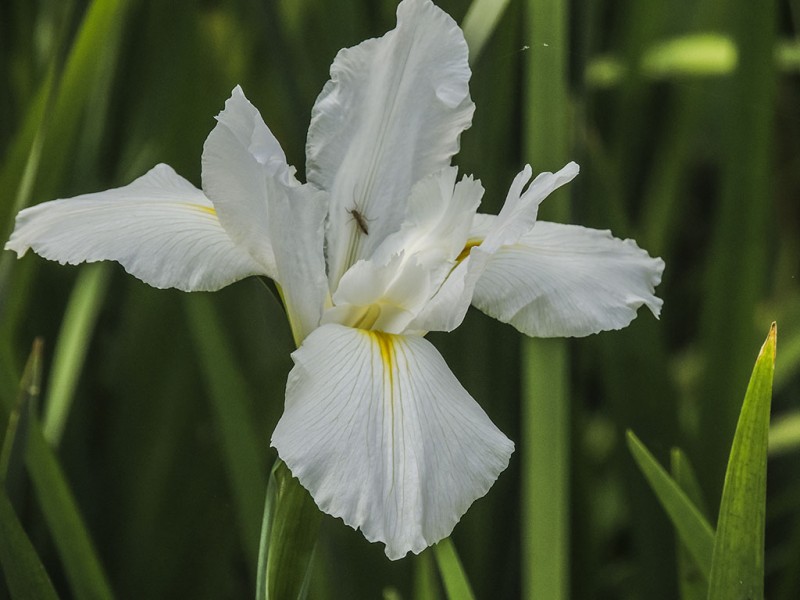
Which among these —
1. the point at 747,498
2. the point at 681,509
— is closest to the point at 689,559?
the point at 681,509

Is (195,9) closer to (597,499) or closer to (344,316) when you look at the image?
(344,316)

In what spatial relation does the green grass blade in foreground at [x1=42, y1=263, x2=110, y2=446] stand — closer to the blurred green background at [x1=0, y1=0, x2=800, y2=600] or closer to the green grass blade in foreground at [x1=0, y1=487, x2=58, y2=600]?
the blurred green background at [x1=0, y1=0, x2=800, y2=600]

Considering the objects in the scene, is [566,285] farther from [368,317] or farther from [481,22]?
[481,22]

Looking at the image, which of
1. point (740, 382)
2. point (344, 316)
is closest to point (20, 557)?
point (344, 316)

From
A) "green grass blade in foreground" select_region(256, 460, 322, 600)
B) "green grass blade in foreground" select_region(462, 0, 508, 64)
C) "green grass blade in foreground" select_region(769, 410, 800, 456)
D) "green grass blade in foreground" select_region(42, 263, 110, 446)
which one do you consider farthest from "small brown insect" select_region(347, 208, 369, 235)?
"green grass blade in foreground" select_region(769, 410, 800, 456)

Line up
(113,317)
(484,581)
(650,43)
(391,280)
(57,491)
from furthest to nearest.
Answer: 1. (650,43)
2. (113,317)
3. (484,581)
4. (57,491)
5. (391,280)

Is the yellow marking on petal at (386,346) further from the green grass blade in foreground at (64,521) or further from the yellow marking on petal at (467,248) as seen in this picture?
the green grass blade in foreground at (64,521)
